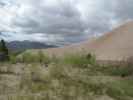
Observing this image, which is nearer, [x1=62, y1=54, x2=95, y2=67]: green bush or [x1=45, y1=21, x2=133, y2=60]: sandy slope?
[x1=62, y1=54, x2=95, y2=67]: green bush

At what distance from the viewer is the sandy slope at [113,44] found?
80.2 meters

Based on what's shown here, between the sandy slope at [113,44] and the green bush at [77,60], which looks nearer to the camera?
the green bush at [77,60]

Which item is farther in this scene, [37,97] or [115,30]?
[115,30]

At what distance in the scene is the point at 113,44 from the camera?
3440 inches

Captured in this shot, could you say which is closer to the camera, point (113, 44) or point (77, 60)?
point (77, 60)

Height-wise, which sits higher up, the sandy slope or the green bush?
the sandy slope

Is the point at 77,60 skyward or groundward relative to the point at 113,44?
groundward

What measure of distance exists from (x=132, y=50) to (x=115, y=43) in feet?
30.1

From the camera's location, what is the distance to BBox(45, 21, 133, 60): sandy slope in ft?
263

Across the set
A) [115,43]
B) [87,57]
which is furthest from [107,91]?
[115,43]

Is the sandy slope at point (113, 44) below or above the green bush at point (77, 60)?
above

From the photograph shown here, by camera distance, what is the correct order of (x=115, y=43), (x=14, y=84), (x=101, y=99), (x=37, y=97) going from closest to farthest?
(x=37, y=97) → (x=101, y=99) → (x=14, y=84) → (x=115, y=43)

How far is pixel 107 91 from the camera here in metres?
Result: 19.7

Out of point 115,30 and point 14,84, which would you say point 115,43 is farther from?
point 14,84
